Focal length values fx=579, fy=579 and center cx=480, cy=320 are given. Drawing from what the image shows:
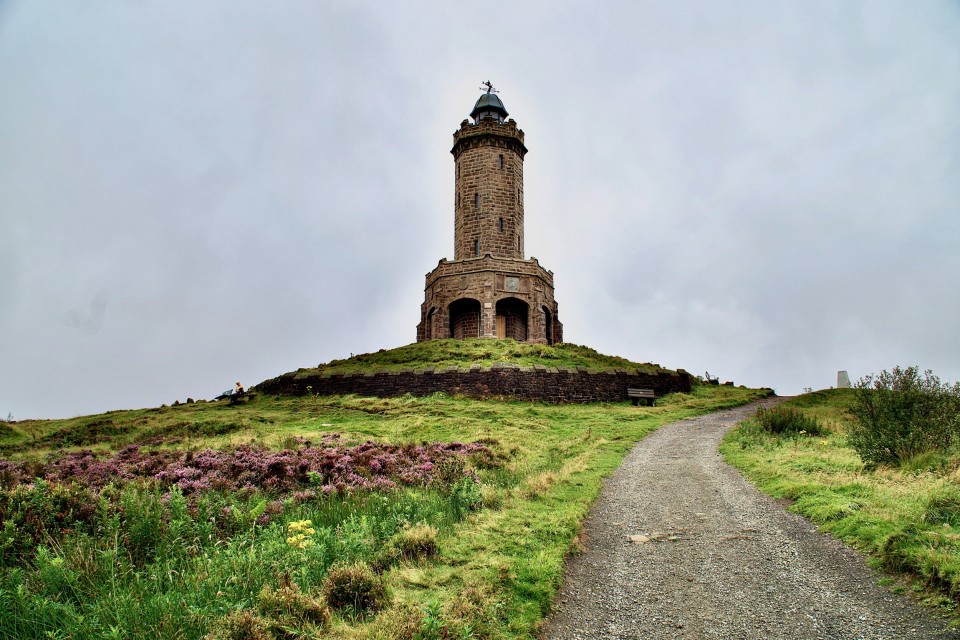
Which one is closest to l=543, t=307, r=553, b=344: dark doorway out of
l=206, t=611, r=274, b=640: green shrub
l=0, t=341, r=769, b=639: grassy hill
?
l=0, t=341, r=769, b=639: grassy hill

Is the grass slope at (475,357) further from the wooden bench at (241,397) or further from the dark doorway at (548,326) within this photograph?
the dark doorway at (548,326)

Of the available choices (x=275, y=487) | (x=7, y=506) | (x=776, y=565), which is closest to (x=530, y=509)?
(x=776, y=565)

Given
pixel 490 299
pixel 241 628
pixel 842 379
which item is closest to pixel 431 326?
pixel 490 299

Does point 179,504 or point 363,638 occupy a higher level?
point 179,504

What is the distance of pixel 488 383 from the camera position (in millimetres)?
26016

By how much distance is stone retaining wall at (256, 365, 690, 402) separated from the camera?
85.2 ft

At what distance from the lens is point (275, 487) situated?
30.5ft

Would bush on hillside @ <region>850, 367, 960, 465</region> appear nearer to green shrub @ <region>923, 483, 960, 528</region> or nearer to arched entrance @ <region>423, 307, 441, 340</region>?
green shrub @ <region>923, 483, 960, 528</region>

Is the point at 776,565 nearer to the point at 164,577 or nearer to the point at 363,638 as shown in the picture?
the point at 363,638

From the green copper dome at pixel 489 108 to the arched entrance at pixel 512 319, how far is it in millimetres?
15703

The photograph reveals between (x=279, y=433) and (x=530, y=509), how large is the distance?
9.97m

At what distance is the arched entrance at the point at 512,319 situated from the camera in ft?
130

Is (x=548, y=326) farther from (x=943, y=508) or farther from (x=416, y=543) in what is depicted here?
(x=416, y=543)

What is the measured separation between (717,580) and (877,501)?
10.9 ft
